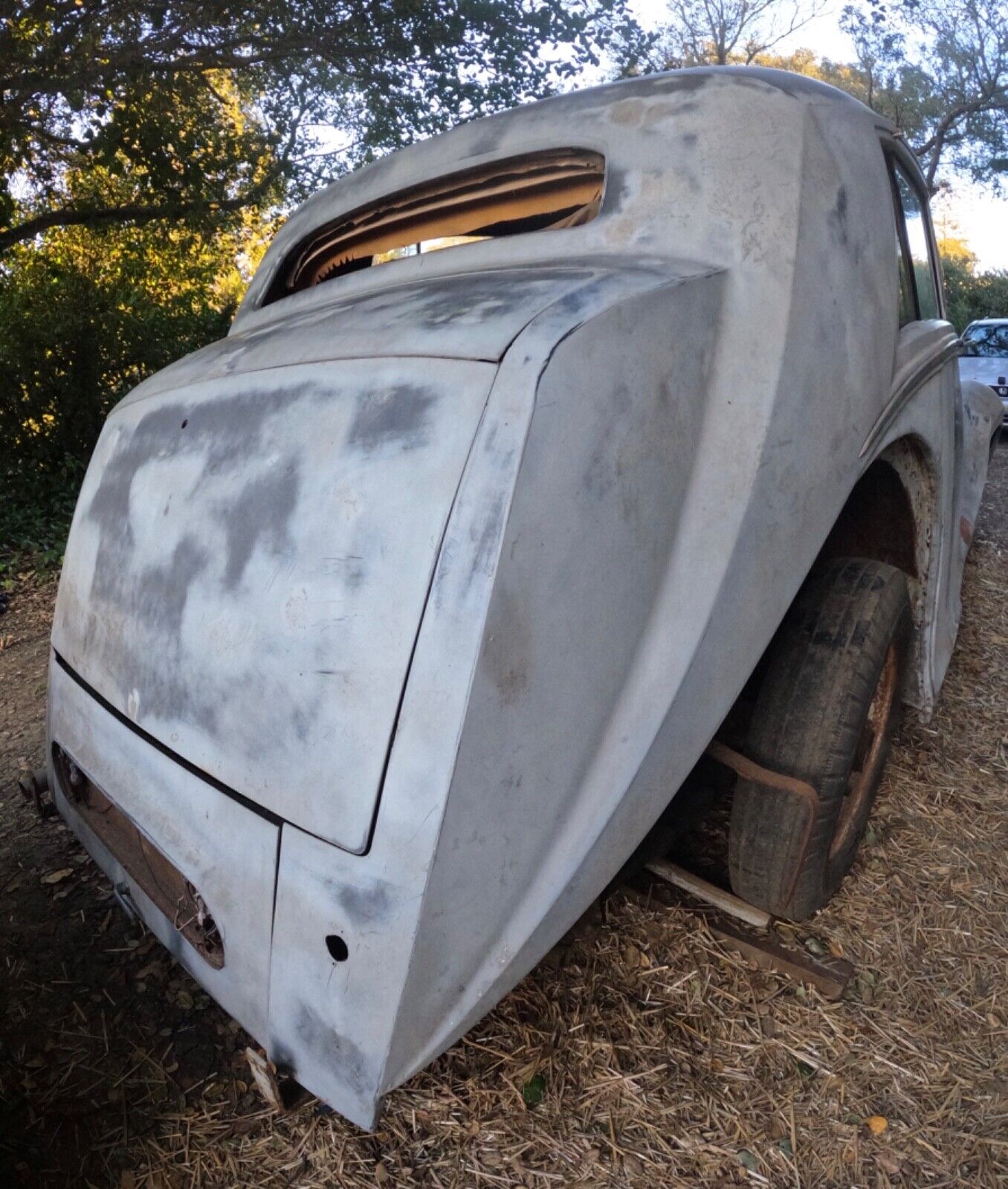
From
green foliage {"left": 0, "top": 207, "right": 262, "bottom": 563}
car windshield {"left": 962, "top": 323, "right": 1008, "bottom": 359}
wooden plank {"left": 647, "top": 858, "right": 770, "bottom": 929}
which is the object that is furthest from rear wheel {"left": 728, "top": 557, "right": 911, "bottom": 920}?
car windshield {"left": 962, "top": 323, "right": 1008, "bottom": 359}

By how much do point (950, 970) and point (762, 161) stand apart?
6.41ft

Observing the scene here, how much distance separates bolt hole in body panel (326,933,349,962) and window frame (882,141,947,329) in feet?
6.85

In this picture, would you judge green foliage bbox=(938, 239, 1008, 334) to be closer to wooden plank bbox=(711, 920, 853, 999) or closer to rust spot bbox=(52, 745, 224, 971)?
wooden plank bbox=(711, 920, 853, 999)

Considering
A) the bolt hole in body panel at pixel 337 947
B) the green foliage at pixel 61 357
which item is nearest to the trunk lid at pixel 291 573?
the bolt hole in body panel at pixel 337 947

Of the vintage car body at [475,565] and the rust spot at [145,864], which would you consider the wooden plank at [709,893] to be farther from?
the rust spot at [145,864]

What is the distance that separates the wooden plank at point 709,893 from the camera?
2129mm

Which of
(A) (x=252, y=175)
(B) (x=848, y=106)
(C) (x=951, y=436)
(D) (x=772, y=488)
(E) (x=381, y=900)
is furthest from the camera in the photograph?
(A) (x=252, y=175)

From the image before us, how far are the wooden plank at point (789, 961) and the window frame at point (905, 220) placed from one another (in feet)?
5.68

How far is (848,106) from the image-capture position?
6.74 feet

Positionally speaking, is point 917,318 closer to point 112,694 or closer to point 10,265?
point 112,694

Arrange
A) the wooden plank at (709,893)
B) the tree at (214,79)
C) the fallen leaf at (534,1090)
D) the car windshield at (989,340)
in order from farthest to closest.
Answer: the car windshield at (989,340), the tree at (214,79), the wooden plank at (709,893), the fallen leaf at (534,1090)

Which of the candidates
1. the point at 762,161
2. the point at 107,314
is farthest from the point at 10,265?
the point at 762,161

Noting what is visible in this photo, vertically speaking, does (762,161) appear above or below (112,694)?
above

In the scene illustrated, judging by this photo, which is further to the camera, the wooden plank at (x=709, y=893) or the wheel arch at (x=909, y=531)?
the wheel arch at (x=909, y=531)
